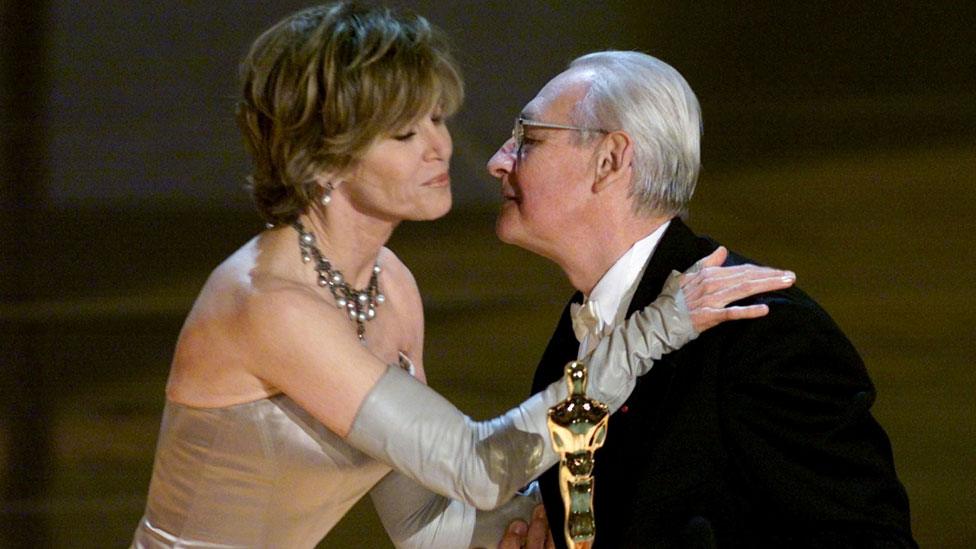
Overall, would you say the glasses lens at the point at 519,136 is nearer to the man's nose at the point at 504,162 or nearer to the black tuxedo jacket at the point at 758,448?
the man's nose at the point at 504,162

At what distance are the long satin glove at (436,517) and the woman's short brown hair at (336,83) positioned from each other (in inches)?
27.0

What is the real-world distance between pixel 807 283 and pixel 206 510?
3389 millimetres

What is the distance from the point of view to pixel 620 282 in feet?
8.48

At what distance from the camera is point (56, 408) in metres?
5.38

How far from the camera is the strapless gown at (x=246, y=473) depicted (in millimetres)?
2545

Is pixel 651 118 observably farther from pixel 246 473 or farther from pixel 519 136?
pixel 246 473

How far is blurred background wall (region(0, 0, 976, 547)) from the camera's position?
5.46 metres

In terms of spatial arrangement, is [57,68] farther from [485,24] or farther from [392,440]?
[392,440]

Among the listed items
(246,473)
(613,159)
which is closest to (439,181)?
(613,159)

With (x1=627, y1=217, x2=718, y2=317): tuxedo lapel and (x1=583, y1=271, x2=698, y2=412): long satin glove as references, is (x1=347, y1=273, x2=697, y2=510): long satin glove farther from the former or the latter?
(x1=627, y1=217, x2=718, y2=317): tuxedo lapel

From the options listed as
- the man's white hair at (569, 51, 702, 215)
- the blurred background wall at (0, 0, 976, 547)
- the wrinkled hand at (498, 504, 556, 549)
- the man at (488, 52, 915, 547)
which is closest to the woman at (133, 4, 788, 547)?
the man at (488, 52, 915, 547)

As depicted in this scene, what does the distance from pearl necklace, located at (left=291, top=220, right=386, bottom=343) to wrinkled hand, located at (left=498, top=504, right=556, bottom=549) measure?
477 millimetres

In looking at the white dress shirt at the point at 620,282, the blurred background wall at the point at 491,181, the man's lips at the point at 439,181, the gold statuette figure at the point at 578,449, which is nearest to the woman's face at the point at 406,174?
the man's lips at the point at 439,181

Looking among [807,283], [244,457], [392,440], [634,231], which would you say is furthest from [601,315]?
[807,283]
